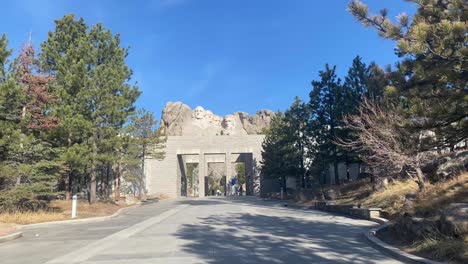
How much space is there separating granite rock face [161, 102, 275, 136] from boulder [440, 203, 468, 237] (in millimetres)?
123739

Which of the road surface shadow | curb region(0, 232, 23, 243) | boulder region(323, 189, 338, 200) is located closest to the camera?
the road surface shadow

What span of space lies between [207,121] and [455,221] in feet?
482

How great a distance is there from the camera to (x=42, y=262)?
8.77 m

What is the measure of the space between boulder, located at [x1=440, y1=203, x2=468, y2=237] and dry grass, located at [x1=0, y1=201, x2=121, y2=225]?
15.0 m

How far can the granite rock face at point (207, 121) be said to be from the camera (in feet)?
454

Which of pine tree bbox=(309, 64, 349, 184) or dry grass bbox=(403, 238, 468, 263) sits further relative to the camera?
pine tree bbox=(309, 64, 349, 184)

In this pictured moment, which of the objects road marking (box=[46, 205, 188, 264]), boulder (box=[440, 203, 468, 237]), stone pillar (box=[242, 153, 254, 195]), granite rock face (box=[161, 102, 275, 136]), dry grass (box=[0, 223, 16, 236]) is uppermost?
granite rock face (box=[161, 102, 275, 136])

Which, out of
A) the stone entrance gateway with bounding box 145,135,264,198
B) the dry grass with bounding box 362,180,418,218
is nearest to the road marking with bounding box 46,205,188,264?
the dry grass with bounding box 362,180,418,218

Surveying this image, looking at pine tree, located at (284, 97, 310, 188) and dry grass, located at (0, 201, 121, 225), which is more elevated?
pine tree, located at (284, 97, 310, 188)

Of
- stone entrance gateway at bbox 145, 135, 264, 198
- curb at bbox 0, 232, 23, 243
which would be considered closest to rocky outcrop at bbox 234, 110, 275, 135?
stone entrance gateway at bbox 145, 135, 264, 198

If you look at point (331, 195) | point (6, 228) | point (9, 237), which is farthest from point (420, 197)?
point (6, 228)

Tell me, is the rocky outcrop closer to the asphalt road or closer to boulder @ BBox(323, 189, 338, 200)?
boulder @ BBox(323, 189, 338, 200)

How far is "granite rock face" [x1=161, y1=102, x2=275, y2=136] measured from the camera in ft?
A: 454

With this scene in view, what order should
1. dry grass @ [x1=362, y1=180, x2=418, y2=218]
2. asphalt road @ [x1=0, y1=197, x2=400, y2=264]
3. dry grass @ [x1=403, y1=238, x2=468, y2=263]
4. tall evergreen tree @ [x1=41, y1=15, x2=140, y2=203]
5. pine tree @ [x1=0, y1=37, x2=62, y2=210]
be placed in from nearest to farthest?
dry grass @ [x1=403, y1=238, x2=468, y2=263] < asphalt road @ [x1=0, y1=197, x2=400, y2=264] < dry grass @ [x1=362, y1=180, x2=418, y2=218] < pine tree @ [x1=0, y1=37, x2=62, y2=210] < tall evergreen tree @ [x1=41, y1=15, x2=140, y2=203]
